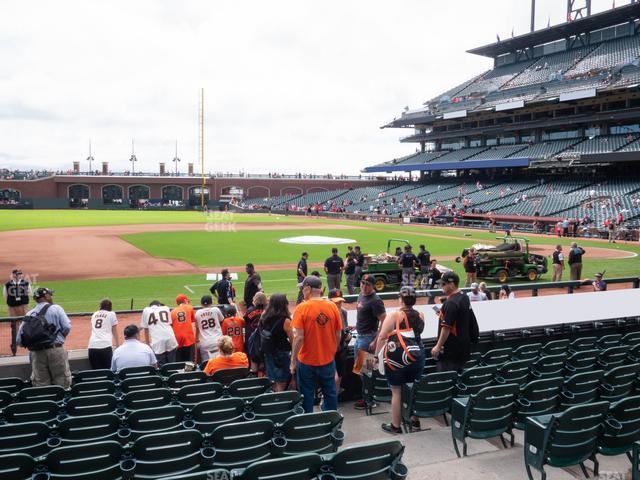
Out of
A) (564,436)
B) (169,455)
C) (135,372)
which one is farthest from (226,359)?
(564,436)

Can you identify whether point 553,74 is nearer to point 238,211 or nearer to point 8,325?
point 238,211

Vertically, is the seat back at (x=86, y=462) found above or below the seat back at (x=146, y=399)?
above

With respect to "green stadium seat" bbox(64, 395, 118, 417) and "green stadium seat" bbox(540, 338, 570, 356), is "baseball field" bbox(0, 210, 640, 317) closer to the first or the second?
"green stadium seat" bbox(64, 395, 118, 417)

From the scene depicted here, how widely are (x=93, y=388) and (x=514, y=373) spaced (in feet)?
18.4

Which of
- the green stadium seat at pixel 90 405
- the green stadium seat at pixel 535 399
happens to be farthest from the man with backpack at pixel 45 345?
the green stadium seat at pixel 535 399

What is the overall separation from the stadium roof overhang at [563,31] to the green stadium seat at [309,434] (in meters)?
73.8

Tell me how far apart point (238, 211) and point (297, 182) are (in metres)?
18.0

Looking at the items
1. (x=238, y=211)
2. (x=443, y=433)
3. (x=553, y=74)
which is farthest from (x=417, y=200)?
(x=443, y=433)

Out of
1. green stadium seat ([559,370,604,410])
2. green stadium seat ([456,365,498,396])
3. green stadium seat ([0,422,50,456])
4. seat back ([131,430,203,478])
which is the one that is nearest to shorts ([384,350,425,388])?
green stadium seat ([456,365,498,396])

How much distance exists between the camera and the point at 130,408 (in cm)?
614

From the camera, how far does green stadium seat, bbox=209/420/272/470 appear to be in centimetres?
464

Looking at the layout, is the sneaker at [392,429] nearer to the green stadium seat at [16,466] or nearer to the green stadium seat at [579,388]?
the green stadium seat at [579,388]

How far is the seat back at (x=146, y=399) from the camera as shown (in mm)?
6121

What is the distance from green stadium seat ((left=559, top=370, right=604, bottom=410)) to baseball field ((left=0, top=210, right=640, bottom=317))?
13.3 metres
